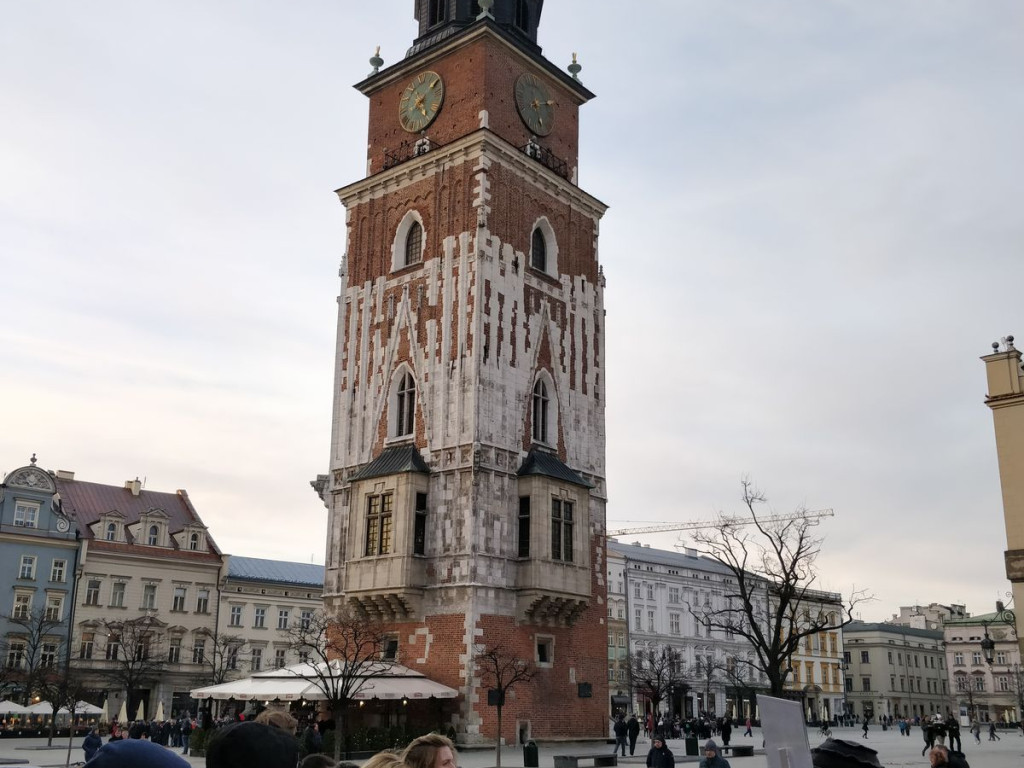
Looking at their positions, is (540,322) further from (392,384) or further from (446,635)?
(446,635)

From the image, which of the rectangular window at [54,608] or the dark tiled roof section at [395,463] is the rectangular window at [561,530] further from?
the rectangular window at [54,608]

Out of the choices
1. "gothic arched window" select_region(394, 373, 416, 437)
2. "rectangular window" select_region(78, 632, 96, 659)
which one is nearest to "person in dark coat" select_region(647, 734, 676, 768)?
"gothic arched window" select_region(394, 373, 416, 437)

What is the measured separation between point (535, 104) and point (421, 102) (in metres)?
4.75

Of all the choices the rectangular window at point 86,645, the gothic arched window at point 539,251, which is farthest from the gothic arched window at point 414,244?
the rectangular window at point 86,645

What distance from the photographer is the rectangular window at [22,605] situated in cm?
5972

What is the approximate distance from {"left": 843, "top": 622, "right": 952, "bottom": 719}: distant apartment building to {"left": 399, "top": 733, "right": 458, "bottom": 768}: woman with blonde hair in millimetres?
121147

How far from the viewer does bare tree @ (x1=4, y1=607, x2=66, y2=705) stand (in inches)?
2205

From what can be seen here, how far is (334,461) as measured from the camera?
41250 millimetres

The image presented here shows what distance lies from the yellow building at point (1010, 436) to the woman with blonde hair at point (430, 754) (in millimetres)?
29676

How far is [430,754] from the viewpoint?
4.42 metres

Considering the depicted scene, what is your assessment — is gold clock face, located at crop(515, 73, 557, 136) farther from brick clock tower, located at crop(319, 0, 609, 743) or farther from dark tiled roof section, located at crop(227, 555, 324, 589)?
dark tiled roof section, located at crop(227, 555, 324, 589)

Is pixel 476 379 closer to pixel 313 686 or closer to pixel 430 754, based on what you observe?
pixel 313 686

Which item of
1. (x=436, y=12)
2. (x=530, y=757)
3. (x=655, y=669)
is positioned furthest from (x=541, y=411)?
(x=655, y=669)

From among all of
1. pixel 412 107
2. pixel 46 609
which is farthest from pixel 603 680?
pixel 46 609
